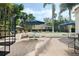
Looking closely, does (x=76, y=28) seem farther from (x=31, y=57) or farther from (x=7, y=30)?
(x=7, y=30)

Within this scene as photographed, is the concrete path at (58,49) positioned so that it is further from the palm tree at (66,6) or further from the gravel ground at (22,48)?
the palm tree at (66,6)

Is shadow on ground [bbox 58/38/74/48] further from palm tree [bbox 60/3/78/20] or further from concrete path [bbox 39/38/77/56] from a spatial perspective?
palm tree [bbox 60/3/78/20]

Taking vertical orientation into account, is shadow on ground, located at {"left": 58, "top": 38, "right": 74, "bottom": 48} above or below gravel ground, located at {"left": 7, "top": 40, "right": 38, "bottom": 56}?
above

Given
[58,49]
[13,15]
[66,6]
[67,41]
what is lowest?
[58,49]

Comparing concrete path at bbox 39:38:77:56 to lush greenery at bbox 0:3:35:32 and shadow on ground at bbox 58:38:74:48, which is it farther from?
lush greenery at bbox 0:3:35:32

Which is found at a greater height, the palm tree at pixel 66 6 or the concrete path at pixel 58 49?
the palm tree at pixel 66 6

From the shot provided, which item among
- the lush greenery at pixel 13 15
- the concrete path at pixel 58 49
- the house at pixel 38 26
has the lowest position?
the concrete path at pixel 58 49

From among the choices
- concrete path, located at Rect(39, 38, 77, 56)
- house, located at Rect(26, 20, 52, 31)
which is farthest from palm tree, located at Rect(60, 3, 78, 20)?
concrete path, located at Rect(39, 38, 77, 56)

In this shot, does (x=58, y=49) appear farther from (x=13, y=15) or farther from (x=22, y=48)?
(x=13, y=15)

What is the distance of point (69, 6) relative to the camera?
8.57ft

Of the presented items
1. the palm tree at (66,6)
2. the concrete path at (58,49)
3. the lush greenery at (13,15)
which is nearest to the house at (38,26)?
the lush greenery at (13,15)

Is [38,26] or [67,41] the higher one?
[38,26]

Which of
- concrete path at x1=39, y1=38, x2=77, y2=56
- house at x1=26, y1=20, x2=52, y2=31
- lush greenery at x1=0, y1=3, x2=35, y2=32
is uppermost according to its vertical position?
→ lush greenery at x1=0, y1=3, x2=35, y2=32

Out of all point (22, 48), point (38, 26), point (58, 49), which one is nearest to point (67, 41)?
point (58, 49)
